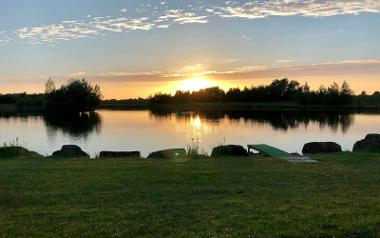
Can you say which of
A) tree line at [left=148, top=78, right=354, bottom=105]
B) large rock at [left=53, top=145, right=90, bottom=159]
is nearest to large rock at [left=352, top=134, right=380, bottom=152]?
large rock at [left=53, top=145, right=90, bottom=159]

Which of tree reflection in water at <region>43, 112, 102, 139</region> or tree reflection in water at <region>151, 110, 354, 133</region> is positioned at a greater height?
tree reflection in water at <region>151, 110, 354, 133</region>

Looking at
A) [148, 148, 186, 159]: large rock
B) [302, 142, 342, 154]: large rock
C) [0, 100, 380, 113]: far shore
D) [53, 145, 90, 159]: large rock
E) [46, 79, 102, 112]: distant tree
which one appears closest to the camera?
[148, 148, 186, 159]: large rock

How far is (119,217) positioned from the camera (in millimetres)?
7742

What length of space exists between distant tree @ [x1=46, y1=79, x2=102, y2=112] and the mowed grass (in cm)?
9979

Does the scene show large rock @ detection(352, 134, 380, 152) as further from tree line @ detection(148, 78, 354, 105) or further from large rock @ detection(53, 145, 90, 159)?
tree line @ detection(148, 78, 354, 105)

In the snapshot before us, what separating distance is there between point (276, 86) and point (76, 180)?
12525 cm

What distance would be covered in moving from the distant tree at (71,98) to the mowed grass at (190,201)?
9979 centimetres

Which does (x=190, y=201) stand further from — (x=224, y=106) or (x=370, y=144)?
(x=224, y=106)

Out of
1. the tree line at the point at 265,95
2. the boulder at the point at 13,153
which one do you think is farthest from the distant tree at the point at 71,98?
the boulder at the point at 13,153

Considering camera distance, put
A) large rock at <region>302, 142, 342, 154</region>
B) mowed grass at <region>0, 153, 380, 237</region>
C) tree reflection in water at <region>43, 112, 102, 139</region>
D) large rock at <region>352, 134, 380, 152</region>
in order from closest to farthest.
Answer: mowed grass at <region>0, 153, 380, 237</region>
large rock at <region>352, 134, 380, 152</region>
large rock at <region>302, 142, 342, 154</region>
tree reflection in water at <region>43, 112, 102, 139</region>

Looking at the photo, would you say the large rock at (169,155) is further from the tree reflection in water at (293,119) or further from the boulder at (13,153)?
the tree reflection in water at (293,119)

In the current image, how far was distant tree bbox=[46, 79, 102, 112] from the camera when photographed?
110 meters

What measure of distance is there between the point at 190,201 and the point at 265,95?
126 m

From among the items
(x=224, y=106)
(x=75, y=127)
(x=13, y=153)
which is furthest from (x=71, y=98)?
(x=13, y=153)
